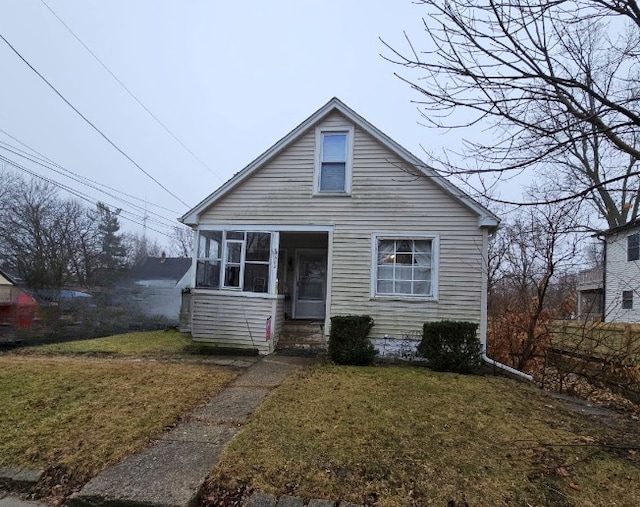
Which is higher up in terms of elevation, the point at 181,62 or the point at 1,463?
the point at 181,62

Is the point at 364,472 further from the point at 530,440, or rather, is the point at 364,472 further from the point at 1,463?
the point at 1,463

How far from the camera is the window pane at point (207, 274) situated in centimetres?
991

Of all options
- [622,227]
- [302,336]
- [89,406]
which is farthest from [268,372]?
[622,227]

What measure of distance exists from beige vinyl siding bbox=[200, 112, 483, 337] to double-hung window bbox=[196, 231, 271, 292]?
0.44 meters

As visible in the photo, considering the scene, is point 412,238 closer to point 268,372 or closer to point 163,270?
point 268,372

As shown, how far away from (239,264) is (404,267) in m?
4.09

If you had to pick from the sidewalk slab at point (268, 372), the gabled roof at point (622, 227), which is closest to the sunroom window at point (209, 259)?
the sidewalk slab at point (268, 372)

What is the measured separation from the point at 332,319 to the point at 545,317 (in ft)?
16.2

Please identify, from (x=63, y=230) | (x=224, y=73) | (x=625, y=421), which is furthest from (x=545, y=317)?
(x=63, y=230)

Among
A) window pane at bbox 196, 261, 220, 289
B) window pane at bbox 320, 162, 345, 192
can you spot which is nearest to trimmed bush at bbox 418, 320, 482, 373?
window pane at bbox 320, 162, 345, 192

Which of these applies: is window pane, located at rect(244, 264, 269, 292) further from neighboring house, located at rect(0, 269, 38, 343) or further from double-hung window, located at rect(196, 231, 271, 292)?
neighboring house, located at rect(0, 269, 38, 343)

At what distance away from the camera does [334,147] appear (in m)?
9.81

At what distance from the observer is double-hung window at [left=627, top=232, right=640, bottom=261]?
57.0 feet

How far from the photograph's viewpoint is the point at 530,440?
14.4 ft
